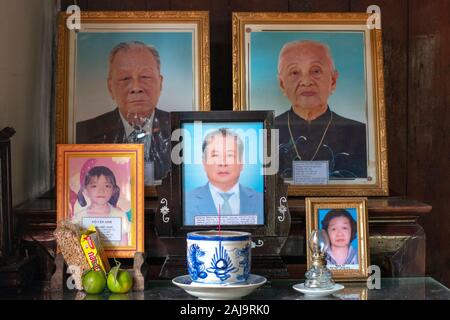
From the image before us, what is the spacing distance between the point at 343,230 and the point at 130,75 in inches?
19.9

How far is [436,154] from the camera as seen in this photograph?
1.55 meters

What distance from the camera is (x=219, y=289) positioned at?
44.3 inches

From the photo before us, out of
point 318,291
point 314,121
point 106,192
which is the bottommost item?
point 318,291

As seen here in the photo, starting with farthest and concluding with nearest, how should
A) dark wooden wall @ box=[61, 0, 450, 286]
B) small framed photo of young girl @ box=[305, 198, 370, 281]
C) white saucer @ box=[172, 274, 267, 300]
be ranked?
dark wooden wall @ box=[61, 0, 450, 286] → small framed photo of young girl @ box=[305, 198, 370, 281] → white saucer @ box=[172, 274, 267, 300]

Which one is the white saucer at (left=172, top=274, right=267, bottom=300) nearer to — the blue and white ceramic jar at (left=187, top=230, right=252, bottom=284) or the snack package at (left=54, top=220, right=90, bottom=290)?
the blue and white ceramic jar at (left=187, top=230, right=252, bottom=284)

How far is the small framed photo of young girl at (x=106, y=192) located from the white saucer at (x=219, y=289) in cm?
15

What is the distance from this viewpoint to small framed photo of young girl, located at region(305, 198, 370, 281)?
1249 mm

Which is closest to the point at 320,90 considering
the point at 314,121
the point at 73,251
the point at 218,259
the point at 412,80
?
the point at 314,121

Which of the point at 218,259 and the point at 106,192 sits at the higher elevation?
the point at 106,192

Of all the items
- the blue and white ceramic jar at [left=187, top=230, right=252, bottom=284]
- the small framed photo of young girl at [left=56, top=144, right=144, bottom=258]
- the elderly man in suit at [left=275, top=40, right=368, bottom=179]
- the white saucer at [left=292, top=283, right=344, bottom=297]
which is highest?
the elderly man in suit at [left=275, top=40, right=368, bottom=179]

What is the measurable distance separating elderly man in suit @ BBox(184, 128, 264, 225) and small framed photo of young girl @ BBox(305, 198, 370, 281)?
10cm

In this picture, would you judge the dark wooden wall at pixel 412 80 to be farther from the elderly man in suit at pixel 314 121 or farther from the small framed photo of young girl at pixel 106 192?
the small framed photo of young girl at pixel 106 192

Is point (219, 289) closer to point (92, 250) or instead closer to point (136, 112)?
point (92, 250)

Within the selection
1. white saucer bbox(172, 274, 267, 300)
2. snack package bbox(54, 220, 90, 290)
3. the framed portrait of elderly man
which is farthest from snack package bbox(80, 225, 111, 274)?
the framed portrait of elderly man
